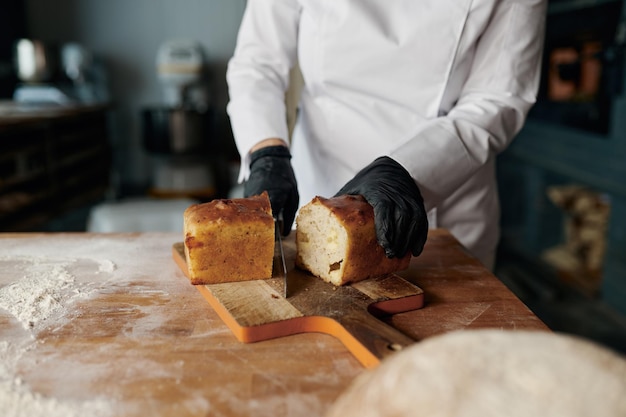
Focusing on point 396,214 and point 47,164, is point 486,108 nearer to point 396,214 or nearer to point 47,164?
point 396,214

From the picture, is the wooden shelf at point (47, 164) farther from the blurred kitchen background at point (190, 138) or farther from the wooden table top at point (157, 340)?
the wooden table top at point (157, 340)

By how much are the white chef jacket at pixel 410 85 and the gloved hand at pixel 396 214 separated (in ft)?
0.57

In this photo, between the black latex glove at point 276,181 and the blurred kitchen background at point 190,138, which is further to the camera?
the blurred kitchen background at point 190,138

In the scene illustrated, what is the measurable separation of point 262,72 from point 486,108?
2.18 feet

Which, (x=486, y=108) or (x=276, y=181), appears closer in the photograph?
(x=276, y=181)

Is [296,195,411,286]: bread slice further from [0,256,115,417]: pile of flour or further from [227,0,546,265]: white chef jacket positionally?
[0,256,115,417]: pile of flour

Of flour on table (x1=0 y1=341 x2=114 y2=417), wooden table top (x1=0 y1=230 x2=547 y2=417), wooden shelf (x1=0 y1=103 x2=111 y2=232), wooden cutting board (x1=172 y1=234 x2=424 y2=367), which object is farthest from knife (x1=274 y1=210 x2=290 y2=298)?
wooden shelf (x1=0 y1=103 x2=111 y2=232)

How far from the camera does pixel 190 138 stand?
4.50 metres

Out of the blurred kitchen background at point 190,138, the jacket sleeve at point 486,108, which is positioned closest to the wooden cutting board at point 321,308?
the jacket sleeve at point 486,108

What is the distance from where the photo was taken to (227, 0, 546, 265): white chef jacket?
1.47 m

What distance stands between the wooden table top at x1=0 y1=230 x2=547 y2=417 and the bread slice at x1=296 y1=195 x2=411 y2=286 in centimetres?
12

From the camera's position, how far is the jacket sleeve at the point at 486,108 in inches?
55.1

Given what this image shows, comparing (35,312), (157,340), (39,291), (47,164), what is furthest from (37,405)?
(47,164)

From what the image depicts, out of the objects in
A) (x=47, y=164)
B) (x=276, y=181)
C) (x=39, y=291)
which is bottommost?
(x=47, y=164)
